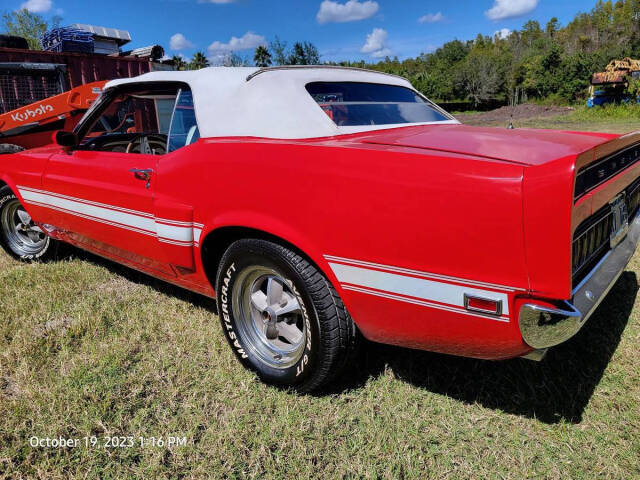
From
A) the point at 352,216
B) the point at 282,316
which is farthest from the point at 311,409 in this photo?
the point at 352,216

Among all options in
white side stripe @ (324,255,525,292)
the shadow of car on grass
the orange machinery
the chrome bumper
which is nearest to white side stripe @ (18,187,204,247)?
white side stripe @ (324,255,525,292)

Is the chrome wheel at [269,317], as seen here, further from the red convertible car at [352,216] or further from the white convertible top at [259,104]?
the white convertible top at [259,104]

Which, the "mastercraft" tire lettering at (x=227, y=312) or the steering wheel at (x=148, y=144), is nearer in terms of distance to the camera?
the "mastercraft" tire lettering at (x=227, y=312)

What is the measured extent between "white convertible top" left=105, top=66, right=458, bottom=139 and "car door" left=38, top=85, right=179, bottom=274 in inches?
14.2

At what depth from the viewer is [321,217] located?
1.76 m

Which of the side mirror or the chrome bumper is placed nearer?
the chrome bumper

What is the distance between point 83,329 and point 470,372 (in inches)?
85.4

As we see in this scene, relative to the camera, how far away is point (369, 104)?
2539 millimetres

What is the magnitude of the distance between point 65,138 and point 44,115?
4675mm

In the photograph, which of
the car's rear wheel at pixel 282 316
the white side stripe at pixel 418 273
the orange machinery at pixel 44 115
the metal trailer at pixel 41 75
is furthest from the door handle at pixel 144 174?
the metal trailer at pixel 41 75

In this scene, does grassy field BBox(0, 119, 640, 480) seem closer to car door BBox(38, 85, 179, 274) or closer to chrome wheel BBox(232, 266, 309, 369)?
chrome wheel BBox(232, 266, 309, 369)

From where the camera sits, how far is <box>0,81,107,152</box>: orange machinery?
22.1ft

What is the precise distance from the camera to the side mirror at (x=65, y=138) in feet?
9.71

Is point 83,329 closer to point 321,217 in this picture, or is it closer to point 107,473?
point 107,473
